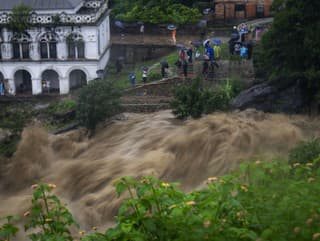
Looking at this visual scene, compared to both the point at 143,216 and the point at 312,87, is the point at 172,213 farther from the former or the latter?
the point at 312,87

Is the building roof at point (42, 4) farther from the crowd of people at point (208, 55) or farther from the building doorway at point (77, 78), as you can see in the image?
the crowd of people at point (208, 55)

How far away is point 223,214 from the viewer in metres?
8.86

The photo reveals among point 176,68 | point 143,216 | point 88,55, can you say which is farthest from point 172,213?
point 88,55

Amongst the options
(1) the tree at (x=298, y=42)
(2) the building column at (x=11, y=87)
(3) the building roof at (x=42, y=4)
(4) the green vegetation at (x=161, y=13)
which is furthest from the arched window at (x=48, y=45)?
(1) the tree at (x=298, y=42)

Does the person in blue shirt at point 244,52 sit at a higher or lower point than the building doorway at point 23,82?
higher

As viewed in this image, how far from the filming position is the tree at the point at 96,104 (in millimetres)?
27375

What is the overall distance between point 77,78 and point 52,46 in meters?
2.38

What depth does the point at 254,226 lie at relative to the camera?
8.58 metres

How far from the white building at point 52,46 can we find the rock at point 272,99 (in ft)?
42.8

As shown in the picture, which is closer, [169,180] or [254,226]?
[254,226]

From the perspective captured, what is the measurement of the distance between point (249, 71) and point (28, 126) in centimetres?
1117

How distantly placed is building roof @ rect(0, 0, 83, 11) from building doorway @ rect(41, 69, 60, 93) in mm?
3670

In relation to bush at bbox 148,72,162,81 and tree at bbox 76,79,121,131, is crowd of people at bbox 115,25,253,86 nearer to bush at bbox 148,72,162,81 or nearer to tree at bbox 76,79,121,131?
bush at bbox 148,72,162,81

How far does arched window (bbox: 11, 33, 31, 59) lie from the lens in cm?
3819
